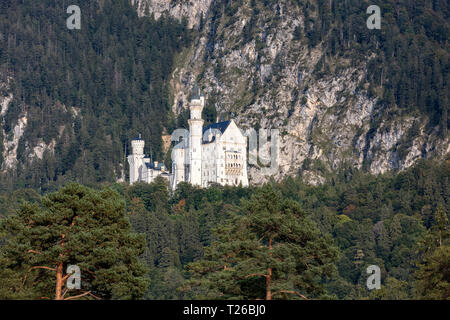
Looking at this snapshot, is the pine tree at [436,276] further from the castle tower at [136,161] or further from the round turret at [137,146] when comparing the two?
the round turret at [137,146]

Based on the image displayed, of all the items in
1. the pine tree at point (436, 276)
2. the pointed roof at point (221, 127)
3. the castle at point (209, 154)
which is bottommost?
the pine tree at point (436, 276)

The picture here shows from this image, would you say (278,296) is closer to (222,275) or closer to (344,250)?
(222,275)

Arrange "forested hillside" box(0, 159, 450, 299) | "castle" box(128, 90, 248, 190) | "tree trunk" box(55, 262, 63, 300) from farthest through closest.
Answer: "castle" box(128, 90, 248, 190) → "forested hillside" box(0, 159, 450, 299) → "tree trunk" box(55, 262, 63, 300)

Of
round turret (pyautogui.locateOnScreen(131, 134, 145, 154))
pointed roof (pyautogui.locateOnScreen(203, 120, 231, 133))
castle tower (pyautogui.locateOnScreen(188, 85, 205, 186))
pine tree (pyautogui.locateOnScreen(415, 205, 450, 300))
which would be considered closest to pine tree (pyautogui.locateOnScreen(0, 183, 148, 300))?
pine tree (pyautogui.locateOnScreen(415, 205, 450, 300))

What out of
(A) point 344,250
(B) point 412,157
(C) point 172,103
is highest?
(C) point 172,103

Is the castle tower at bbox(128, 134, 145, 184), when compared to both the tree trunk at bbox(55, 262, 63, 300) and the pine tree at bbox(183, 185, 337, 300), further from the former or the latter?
the tree trunk at bbox(55, 262, 63, 300)

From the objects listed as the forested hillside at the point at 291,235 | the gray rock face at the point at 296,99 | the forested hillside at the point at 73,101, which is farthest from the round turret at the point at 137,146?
the gray rock face at the point at 296,99

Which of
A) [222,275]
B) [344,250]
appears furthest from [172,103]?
[222,275]
